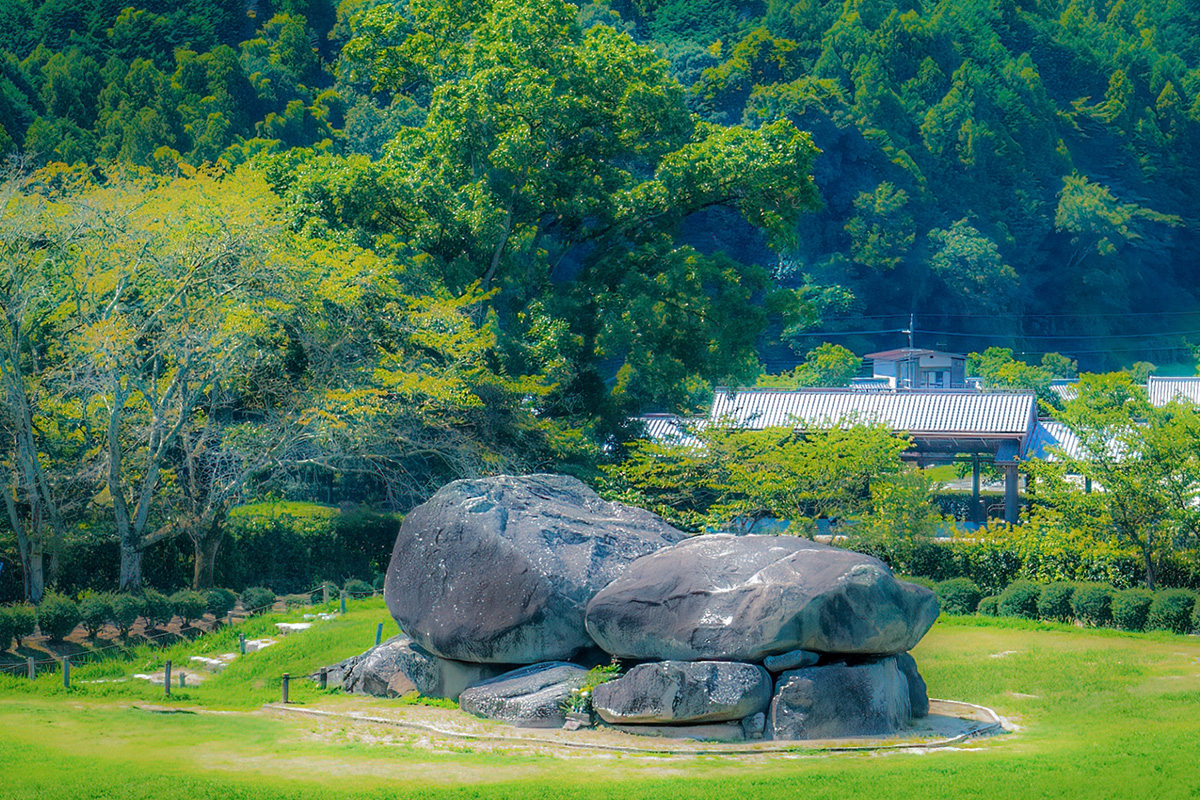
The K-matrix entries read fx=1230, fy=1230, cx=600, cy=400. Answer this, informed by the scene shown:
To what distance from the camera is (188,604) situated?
25.9 m

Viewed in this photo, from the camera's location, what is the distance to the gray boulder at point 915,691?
60.0 feet

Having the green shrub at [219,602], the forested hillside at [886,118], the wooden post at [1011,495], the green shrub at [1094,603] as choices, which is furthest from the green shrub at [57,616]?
the forested hillside at [886,118]

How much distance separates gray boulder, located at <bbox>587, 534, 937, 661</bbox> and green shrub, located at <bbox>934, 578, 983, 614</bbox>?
10.0 m

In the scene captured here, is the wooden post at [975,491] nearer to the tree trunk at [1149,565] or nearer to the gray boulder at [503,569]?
the tree trunk at [1149,565]

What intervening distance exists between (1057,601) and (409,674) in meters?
14.3

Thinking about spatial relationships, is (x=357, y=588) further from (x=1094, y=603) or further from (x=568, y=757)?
(x=1094, y=603)

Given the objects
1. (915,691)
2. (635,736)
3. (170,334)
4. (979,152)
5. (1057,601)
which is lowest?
(635,736)

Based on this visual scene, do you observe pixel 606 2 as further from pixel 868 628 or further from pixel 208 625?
pixel 868 628

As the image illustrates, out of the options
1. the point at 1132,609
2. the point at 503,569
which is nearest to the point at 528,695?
the point at 503,569

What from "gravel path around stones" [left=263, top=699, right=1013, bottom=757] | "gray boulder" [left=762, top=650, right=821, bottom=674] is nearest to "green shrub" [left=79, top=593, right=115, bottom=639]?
"gravel path around stones" [left=263, top=699, right=1013, bottom=757]

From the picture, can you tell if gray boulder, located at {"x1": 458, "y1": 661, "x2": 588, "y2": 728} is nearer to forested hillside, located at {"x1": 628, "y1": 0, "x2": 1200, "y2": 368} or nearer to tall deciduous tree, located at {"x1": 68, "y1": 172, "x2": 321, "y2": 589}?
tall deciduous tree, located at {"x1": 68, "y1": 172, "x2": 321, "y2": 589}

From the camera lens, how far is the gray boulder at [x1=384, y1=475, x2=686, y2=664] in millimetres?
18922

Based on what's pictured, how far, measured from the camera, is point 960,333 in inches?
4099

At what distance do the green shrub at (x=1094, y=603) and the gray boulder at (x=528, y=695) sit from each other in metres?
12.6
